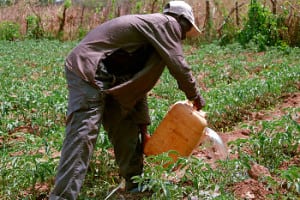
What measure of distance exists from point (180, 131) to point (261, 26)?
10721 millimetres

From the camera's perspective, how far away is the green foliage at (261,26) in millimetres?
13422

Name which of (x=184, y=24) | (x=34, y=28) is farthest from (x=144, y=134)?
(x=34, y=28)

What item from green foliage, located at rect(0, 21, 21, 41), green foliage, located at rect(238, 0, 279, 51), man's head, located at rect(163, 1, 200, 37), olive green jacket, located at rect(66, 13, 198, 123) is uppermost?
man's head, located at rect(163, 1, 200, 37)

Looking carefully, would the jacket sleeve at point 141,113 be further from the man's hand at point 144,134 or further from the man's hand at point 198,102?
the man's hand at point 198,102

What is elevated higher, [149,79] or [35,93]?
[149,79]

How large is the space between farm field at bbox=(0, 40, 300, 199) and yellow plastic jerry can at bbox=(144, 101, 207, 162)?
0.18 meters

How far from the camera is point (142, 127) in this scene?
377 centimetres

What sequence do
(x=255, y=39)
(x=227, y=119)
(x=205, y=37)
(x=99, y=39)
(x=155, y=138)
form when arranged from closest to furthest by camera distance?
1. (x=99, y=39)
2. (x=155, y=138)
3. (x=227, y=119)
4. (x=255, y=39)
5. (x=205, y=37)

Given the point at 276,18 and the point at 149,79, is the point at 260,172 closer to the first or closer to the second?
the point at 149,79

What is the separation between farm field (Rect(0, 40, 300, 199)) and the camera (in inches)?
119

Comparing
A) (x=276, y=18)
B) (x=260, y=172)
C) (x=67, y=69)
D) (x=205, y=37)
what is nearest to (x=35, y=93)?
(x=67, y=69)

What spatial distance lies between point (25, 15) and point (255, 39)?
38.9ft

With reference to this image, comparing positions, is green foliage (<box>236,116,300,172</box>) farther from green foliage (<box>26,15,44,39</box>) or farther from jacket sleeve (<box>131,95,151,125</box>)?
green foliage (<box>26,15,44,39</box>)

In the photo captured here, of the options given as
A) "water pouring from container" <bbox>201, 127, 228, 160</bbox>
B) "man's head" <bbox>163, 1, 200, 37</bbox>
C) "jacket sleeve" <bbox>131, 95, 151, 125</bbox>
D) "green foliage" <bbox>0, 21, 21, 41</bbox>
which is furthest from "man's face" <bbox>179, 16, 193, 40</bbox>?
"green foliage" <bbox>0, 21, 21, 41</bbox>
